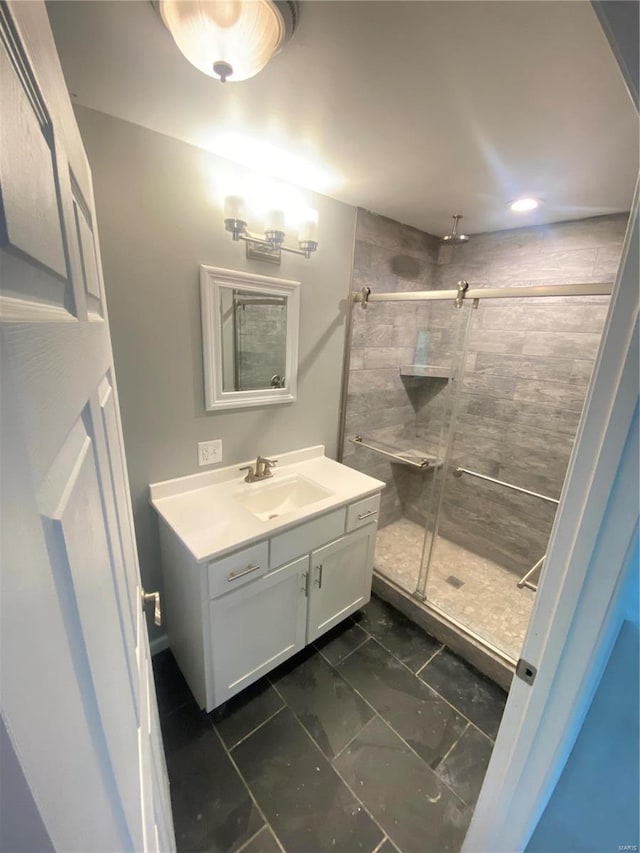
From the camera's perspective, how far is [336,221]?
179 cm

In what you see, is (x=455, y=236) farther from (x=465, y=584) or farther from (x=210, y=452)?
(x=465, y=584)

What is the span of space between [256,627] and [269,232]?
1698mm

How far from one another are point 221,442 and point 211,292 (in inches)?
27.4

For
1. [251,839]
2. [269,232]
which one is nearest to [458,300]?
[269,232]

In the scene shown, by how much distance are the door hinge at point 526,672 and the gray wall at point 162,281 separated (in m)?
1.39

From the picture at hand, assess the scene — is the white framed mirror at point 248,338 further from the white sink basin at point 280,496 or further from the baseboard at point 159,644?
the baseboard at point 159,644

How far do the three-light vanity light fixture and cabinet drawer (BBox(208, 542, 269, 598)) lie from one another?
1.28 metres

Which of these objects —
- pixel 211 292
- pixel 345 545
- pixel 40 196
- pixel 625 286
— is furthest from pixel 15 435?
pixel 345 545

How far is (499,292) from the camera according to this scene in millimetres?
1503

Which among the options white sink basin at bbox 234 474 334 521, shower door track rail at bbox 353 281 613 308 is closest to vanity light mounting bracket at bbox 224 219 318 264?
shower door track rail at bbox 353 281 613 308

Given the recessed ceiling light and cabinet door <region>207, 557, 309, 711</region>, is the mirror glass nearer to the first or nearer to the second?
cabinet door <region>207, 557, 309, 711</region>

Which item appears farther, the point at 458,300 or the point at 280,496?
the point at 280,496

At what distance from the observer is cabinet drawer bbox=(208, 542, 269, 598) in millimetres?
1208

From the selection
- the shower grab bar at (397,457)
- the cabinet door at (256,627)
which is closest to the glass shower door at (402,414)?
the shower grab bar at (397,457)
